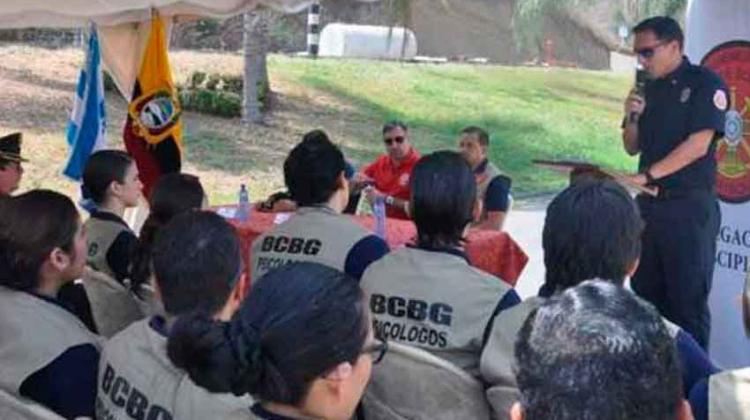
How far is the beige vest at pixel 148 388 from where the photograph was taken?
1.98 m

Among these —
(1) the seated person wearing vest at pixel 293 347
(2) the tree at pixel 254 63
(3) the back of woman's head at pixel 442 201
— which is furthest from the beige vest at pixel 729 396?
(2) the tree at pixel 254 63

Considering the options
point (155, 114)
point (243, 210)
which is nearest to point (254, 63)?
point (155, 114)

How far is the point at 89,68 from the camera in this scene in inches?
223

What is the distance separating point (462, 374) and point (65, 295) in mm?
1552

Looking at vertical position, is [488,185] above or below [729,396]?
below

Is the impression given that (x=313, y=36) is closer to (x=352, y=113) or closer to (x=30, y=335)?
(x=352, y=113)

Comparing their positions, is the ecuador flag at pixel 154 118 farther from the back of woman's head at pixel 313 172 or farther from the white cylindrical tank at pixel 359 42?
the white cylindrical tank at pixel 359 42

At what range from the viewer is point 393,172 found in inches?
235

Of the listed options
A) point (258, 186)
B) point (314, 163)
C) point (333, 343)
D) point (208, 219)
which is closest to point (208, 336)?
point (333, 343)

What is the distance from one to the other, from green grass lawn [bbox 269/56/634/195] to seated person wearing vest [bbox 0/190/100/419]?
10.1m

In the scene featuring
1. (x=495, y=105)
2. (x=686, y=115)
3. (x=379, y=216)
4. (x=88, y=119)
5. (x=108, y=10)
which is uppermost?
(x=108, y=10)

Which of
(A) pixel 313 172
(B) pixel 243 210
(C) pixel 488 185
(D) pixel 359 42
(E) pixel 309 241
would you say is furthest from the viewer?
(D) pixel 359 42

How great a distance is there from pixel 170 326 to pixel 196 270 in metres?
0.20

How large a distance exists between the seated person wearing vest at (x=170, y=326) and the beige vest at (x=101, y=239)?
1.29 metres
